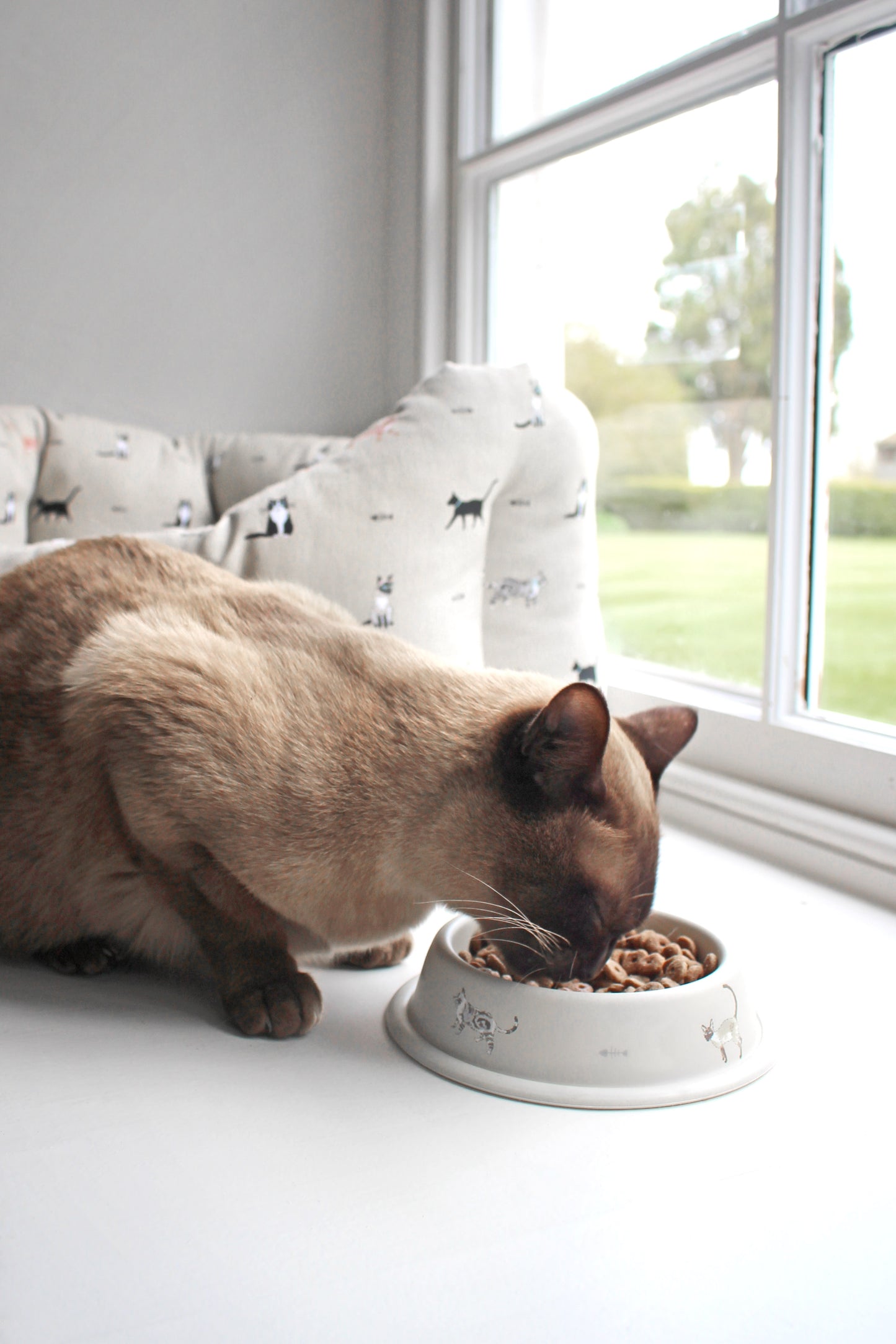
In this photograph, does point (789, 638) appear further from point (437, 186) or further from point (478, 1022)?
Result: point (437, 186)

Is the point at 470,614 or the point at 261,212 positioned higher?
the point at 261,212

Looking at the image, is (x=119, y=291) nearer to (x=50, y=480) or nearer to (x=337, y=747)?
(x=50, y=480)

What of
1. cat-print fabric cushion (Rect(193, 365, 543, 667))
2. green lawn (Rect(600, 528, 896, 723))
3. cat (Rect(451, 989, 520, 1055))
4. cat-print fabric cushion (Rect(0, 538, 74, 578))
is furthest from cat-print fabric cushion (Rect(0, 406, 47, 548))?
cat (Rect(451, 989, 520, 1055))

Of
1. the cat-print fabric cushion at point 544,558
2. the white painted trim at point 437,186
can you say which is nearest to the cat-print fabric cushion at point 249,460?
the white painted trim at point 437,186

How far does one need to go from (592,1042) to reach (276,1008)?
0.33 meters

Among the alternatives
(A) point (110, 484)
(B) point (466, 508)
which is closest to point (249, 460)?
(A) point (110, 484)

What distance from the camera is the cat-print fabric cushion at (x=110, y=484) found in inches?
90.1

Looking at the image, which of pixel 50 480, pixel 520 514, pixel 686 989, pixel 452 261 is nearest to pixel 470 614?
pixel 520 514

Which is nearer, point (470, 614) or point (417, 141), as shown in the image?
point (470, 614)

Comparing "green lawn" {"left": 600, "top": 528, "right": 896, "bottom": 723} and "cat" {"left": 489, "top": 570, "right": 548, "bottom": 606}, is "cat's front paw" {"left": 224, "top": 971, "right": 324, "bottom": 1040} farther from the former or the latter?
"green lawn" {"left": 600, "top": 528, "right": 896, "bottom": 723}

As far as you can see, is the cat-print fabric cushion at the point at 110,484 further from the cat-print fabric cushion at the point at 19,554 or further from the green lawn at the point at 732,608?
the green lawn at the point at 732,608

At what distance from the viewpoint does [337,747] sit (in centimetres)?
107

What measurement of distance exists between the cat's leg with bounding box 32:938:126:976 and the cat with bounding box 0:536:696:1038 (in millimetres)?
42

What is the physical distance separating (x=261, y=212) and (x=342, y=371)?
471 millimetres
